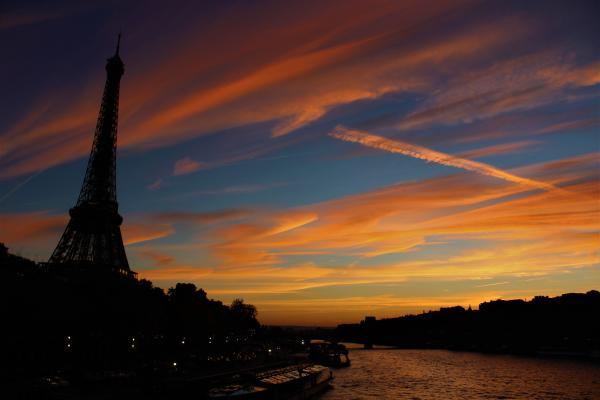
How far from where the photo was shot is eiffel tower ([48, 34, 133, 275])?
11231 centimetres

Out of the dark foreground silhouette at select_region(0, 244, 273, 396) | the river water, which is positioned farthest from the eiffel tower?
the river water

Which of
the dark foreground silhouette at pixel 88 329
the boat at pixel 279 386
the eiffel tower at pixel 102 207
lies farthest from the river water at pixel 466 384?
the eiffel tower at pixel 102 207

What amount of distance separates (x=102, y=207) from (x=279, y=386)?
70430 mm

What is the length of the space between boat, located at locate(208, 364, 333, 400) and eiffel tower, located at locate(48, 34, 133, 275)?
2108 inches

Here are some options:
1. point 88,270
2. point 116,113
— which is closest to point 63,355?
point 88,270

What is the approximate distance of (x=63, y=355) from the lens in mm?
82188

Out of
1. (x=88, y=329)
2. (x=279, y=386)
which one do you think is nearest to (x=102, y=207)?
(x=88, y=329)

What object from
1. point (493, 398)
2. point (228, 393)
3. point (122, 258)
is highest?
point (122, 258)

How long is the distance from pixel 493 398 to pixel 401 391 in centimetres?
1482

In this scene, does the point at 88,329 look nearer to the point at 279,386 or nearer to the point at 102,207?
the point at 102,207

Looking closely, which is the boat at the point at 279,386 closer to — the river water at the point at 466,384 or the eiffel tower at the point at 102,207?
the river water at the point at 466,384

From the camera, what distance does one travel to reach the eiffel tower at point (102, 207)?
11231 centimetres

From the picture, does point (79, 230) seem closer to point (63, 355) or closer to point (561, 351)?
point (63, 355)

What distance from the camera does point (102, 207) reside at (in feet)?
373
